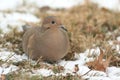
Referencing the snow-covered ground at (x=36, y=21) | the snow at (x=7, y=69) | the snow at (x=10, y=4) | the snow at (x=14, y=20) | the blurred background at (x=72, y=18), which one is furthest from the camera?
the snow at (x=10, y=4)

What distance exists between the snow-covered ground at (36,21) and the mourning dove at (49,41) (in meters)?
0.13

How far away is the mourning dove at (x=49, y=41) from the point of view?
12.7 feet

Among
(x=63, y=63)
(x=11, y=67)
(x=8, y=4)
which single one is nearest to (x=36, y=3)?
(x=8, y=4)

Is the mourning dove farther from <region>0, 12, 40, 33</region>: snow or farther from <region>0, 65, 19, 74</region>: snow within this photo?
<region>0, 12, 40, 33</region>: snow

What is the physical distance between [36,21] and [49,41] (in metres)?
2.35

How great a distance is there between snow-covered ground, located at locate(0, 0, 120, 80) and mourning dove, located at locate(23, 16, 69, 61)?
0.13 meters

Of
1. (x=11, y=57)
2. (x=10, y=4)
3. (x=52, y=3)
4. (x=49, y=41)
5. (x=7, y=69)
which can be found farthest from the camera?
(x=52, y=3)

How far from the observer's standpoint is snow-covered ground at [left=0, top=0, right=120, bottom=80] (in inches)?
145

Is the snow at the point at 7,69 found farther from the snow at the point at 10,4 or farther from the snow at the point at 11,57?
the snow at the point at 10,4

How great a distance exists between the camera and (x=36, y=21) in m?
6.17

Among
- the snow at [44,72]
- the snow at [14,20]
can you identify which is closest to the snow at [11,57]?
the snow at [44,72]

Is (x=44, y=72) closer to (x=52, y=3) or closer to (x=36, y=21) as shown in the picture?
(x=36, y=21)

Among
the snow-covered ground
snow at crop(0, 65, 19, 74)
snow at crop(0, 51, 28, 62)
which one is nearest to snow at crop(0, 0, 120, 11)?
the snow-covered ground

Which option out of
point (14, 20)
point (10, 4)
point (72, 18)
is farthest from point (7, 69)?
point (10, 4)
